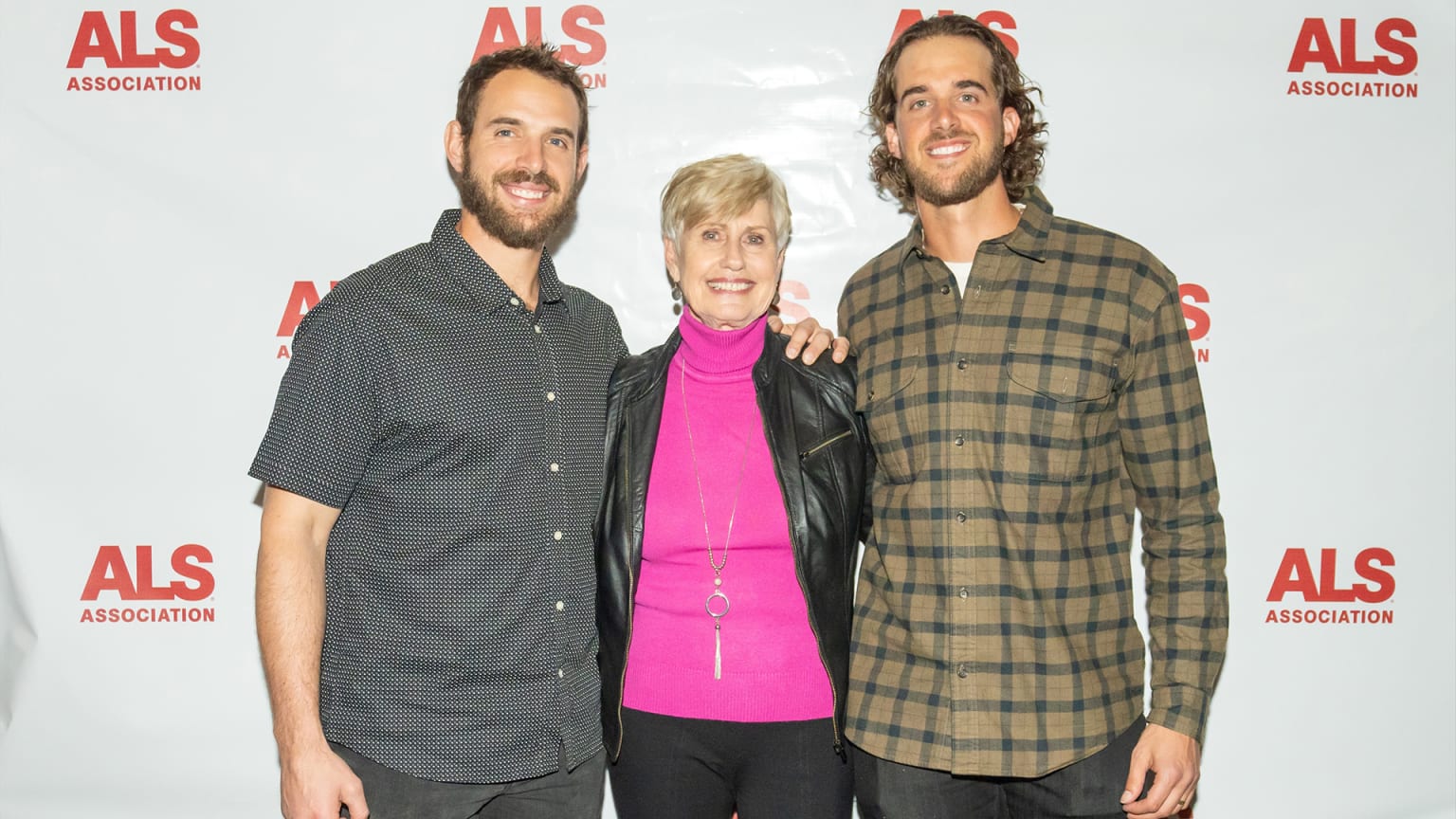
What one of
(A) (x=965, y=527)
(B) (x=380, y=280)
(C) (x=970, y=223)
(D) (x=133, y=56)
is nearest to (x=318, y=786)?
(B) (x=380, y=280)

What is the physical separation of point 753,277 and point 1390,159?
5.78ft

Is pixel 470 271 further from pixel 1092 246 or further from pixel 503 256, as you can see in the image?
pixel 1092 246

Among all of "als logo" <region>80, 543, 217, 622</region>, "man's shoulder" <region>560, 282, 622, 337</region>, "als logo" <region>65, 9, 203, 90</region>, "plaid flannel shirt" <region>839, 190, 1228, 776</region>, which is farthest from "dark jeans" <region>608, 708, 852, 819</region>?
"als logo" <region>65, 9, 203, 90</region>

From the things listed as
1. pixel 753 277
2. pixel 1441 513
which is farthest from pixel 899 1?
pixel 1441 513

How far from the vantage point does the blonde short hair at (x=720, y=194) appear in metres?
2.10

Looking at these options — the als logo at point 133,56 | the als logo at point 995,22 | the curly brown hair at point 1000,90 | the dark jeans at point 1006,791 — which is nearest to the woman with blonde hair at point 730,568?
the dark jeans at point 1006,791

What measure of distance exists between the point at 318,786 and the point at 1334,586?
2439 mm

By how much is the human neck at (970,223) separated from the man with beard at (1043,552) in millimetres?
60

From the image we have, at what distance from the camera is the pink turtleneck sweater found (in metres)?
1.91

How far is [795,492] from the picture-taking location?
1957 mm

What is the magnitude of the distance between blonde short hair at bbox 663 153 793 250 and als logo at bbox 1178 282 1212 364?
1.13 m

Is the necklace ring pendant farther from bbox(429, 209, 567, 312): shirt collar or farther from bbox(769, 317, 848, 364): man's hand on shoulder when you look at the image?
bbox(429, 209, 567, 312): shirt collar

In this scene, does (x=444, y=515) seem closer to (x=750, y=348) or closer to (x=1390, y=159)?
(x=750, y=348)

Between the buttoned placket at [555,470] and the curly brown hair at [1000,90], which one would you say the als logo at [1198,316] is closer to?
the curly brown hair at [1000,90]
